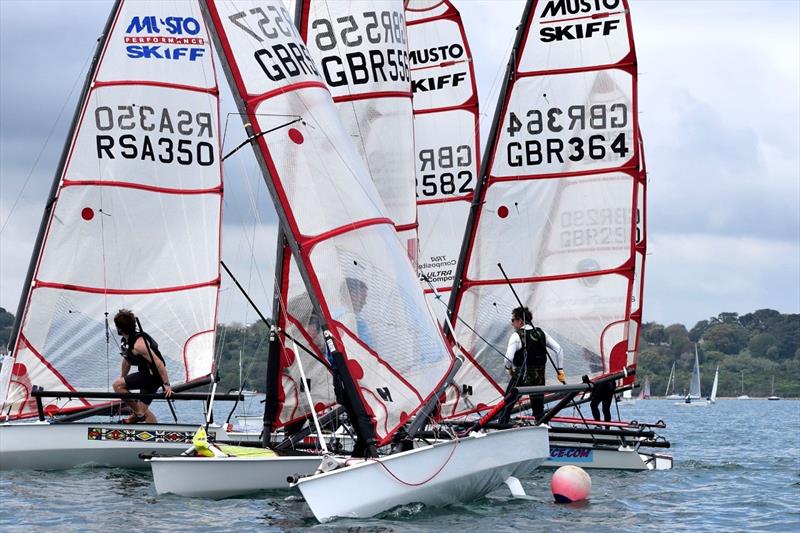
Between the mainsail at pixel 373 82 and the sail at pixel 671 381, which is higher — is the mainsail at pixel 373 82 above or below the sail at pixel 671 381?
above

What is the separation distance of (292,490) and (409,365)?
5.98 ft

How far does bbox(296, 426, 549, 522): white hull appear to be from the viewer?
36.4ft

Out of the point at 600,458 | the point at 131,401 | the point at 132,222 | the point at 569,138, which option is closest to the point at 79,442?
the point at 131,401

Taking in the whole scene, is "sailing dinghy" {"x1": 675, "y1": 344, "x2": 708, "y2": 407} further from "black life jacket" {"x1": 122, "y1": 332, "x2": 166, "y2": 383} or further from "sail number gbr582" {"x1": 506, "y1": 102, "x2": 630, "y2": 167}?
"black life jacket" {"x1": 122, "y1": 332, "x2": 166, "y2": 383}

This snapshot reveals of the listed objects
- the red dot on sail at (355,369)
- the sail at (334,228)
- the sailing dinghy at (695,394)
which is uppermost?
the sail at (334,228)

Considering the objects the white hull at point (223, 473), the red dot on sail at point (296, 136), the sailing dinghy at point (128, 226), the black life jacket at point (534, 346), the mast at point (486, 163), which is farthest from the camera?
the mast at point (486, 163)

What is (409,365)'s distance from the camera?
12.8m

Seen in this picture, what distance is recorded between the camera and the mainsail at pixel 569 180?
18672 mm

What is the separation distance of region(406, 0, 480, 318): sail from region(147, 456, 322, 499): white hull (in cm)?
911

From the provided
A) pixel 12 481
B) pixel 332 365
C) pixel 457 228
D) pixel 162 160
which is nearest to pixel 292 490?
pixel 332 365

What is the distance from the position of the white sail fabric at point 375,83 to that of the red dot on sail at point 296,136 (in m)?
4.25

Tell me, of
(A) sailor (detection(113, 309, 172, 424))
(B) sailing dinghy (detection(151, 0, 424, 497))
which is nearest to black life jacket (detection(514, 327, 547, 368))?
(B) sailing dinghy (detection(151, 0, 424, 497))

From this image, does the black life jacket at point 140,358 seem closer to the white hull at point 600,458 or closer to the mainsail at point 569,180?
the mainsail at point 569,180

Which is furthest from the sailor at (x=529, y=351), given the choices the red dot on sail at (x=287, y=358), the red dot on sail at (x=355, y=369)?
the red dot on sail at (x=355, y=369)
